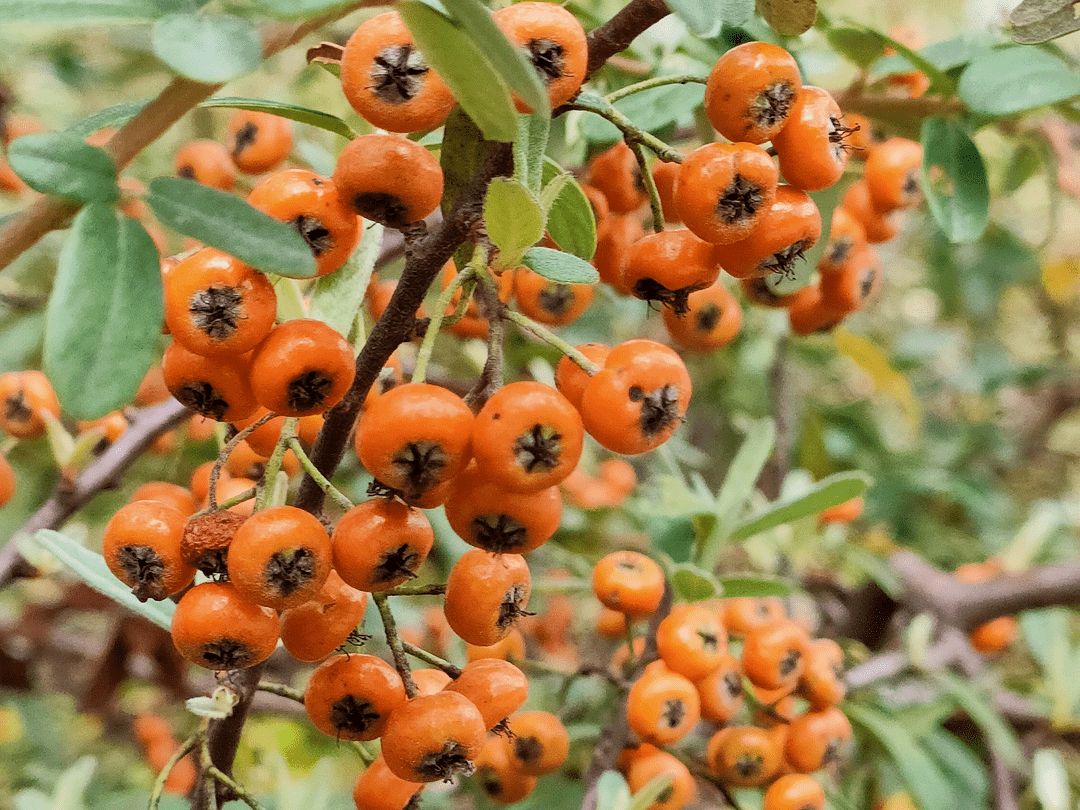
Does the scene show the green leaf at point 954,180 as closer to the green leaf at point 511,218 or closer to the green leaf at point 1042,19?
the green leaf at point 1042,19

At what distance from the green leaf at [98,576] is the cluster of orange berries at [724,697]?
65cm

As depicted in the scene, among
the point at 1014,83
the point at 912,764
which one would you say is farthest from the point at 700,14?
the point at 912,764

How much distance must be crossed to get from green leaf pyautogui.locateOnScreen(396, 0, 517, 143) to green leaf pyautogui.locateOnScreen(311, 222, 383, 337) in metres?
0.25

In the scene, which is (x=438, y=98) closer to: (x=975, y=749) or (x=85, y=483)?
(x=85, y=483)

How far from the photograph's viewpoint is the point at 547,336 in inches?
29.7

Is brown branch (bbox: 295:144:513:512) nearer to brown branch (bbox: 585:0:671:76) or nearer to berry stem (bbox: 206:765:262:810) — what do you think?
brown branch (bbox: 585:0:671:76)

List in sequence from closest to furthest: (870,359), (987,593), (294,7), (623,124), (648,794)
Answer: (294,7), (623,124), (648,794), (987,593), (870,359)

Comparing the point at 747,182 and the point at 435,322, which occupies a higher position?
the point at 747,182

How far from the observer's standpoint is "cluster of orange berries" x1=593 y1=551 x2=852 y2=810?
4.19 ft

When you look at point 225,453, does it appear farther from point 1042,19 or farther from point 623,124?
point 1042,19

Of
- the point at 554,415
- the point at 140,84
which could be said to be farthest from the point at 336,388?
the point at 140,84

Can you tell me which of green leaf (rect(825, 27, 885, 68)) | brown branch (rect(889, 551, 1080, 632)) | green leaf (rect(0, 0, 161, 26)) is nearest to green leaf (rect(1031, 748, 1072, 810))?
→ brown branch (rect(889, 551, 1080, 632))

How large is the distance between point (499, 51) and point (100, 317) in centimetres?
35

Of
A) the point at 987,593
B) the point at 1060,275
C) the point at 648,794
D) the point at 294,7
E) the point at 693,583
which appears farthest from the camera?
the point at 1060,275
